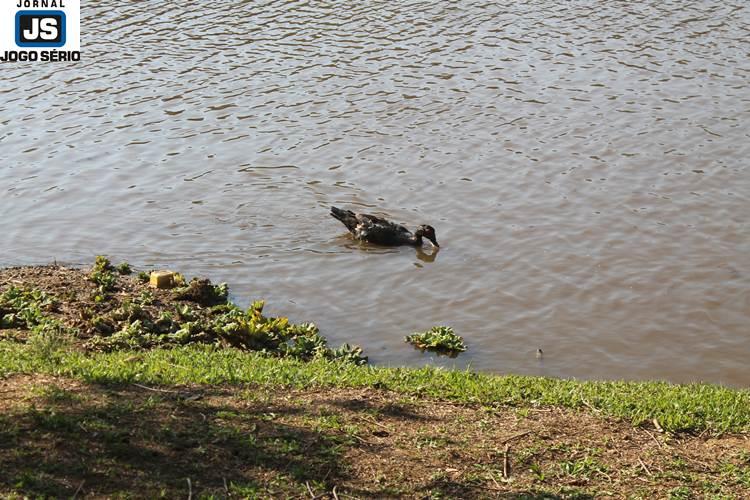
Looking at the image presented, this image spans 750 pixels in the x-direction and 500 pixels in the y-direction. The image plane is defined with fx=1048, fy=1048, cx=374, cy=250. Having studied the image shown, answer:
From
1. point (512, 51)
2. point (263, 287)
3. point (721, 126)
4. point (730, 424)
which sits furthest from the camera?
point (512, 51)

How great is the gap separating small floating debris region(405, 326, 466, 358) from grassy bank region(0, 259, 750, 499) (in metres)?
0.88

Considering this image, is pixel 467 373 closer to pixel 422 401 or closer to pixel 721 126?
pixel 422 401

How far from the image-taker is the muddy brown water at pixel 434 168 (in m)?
11.4

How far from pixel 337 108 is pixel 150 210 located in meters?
4.57

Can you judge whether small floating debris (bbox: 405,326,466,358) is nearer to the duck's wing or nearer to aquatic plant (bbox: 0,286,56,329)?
the duck's wing

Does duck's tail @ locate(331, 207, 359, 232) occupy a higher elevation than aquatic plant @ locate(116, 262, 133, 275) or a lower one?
higher

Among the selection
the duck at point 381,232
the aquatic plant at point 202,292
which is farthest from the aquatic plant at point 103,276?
the duck at point 381,232

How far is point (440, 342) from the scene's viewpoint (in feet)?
34.0

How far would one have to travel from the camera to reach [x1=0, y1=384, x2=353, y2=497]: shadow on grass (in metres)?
6.07

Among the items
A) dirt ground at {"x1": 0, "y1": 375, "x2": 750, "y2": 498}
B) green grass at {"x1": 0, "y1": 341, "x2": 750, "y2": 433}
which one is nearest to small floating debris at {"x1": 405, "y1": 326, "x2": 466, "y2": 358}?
green grass at {"x1": 0, "y1": 341, "x2": 750, "y2": 433}

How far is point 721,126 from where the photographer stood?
645 inches

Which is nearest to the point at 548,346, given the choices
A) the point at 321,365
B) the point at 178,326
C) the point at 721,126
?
the point at 321,365
